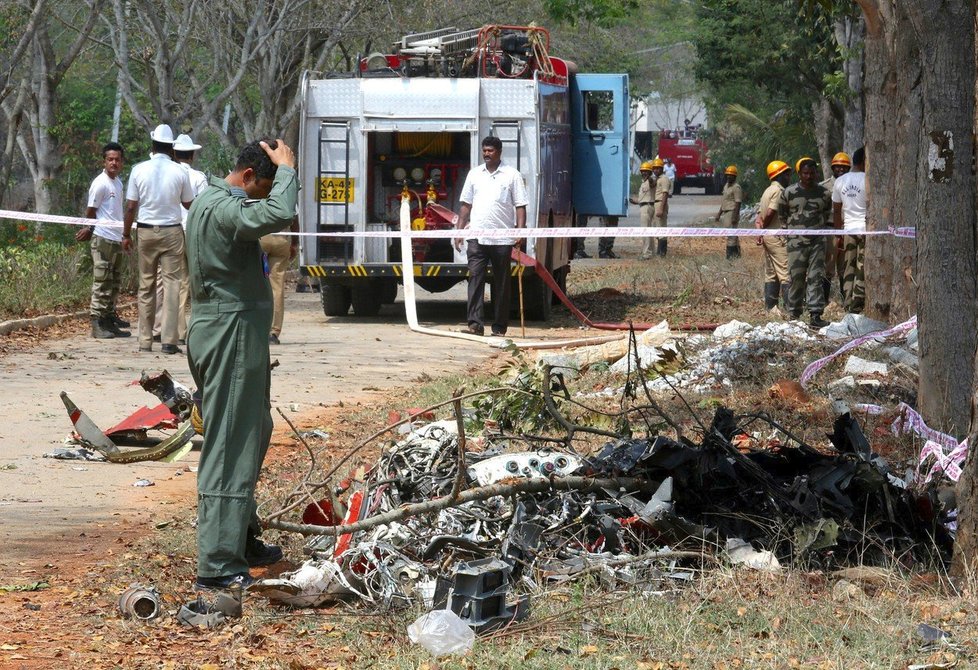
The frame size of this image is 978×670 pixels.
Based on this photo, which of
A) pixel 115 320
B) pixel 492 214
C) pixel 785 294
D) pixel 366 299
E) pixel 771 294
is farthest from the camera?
pixel 366 299

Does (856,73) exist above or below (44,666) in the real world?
above

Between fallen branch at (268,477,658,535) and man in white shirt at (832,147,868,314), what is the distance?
29.6 feet

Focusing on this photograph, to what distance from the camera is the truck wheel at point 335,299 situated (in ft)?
54.1

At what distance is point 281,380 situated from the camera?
11203mm

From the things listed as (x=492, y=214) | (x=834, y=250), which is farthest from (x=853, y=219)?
(x=492, y=214)

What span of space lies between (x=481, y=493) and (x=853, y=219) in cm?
997

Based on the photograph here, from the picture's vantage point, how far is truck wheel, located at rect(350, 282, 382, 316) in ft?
54.9

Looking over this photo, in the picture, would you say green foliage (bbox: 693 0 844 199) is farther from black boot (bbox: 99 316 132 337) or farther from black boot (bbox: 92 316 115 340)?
black boot (bbox: 92 316 115 340)

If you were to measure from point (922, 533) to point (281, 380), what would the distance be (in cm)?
639

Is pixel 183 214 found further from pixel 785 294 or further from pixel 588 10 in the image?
pixel 588 10

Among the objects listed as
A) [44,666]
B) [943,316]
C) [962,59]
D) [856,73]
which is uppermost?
[856,73]

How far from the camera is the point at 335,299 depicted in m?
16.7

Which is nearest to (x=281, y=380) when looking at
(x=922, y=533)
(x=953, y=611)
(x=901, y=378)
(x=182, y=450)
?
(x=182, y=450)

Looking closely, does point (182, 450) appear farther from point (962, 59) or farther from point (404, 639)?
point (962, 59)
